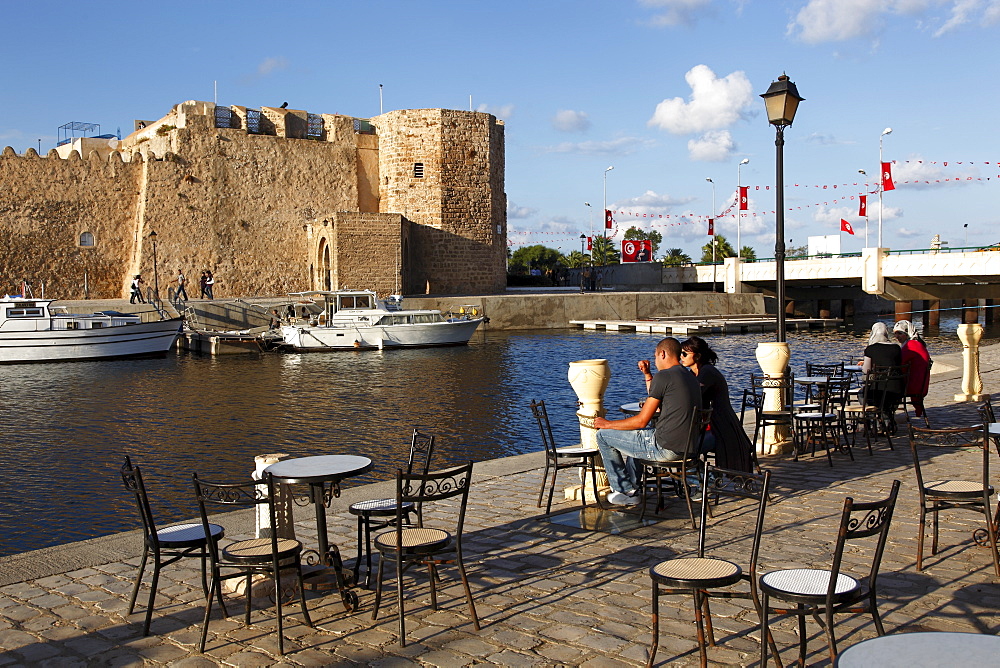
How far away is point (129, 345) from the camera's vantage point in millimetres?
25938

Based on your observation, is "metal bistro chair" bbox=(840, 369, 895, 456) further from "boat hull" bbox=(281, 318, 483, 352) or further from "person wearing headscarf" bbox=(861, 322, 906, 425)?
"boat hull" bbox=(281, 318, 483, 352)

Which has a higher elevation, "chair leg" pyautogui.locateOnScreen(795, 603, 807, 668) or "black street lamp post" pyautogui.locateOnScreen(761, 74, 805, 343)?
"black street lamp post" pyautogui.locateOnScreen(761, 74, 805, 343)

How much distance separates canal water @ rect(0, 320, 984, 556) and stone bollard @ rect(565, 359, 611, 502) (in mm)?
3856

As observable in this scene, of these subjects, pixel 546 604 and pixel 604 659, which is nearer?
pixel 604 659

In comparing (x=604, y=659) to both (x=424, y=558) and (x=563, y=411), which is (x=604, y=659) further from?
(x=563, y=411)

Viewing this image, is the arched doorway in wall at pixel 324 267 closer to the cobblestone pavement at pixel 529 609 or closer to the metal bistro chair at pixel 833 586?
the cobblestone pavement at pixel 529 609

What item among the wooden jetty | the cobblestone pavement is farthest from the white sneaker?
the wooden jetty

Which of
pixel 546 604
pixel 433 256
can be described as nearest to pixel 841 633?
pixel 546 604

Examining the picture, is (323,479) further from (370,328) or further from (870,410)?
(370,328)

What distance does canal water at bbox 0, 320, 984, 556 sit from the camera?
9398mm

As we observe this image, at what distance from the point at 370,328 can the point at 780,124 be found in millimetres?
20868

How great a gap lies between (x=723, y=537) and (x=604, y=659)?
6.33 ft

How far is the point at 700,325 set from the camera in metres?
33.6

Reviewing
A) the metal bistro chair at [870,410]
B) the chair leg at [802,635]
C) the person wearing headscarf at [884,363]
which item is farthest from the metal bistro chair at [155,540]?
the person wearing headscarf at [884,363]
